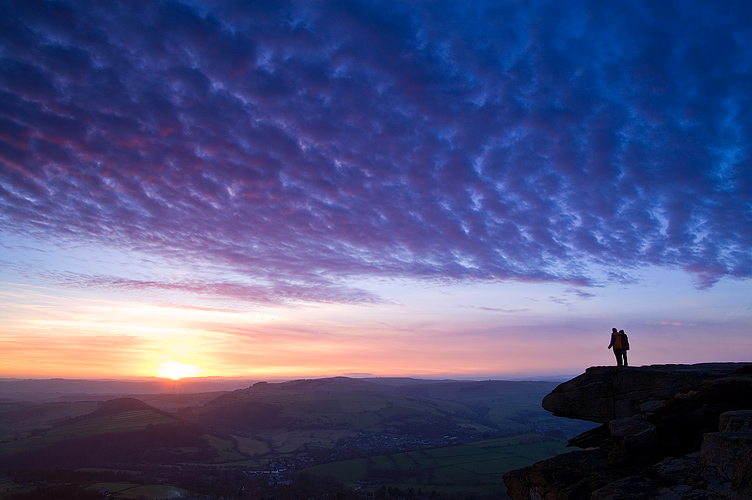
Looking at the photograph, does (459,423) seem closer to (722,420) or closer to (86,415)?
(86,415)

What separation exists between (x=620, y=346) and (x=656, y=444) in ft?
38.4

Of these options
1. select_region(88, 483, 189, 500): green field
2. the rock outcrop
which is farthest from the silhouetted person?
select_region(88, 483, 189, 500): green field

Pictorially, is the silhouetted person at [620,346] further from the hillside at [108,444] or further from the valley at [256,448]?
the hillside at [108,444]

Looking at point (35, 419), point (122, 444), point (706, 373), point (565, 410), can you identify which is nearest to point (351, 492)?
point (565, 410)

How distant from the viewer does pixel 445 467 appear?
104875 millimetres

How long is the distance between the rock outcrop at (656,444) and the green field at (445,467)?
7694 cm

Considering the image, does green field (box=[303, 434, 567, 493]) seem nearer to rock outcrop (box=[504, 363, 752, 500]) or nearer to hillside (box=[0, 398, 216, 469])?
hillside (box=[0, 398, 216, 469])

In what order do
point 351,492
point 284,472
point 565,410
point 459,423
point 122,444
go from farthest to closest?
point 459,423 < point 122,444 < point 284,472 < point 351,492 < point 565,410

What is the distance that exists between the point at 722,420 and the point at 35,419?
790ft

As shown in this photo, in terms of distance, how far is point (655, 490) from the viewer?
11.2 meters

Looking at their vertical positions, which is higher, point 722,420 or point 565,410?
point 722,420

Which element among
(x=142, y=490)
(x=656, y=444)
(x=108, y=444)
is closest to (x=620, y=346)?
A: (x=656, y=444)

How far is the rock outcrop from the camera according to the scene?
1045 centimetres

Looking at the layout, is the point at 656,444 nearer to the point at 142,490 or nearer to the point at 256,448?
the point at 142,490
